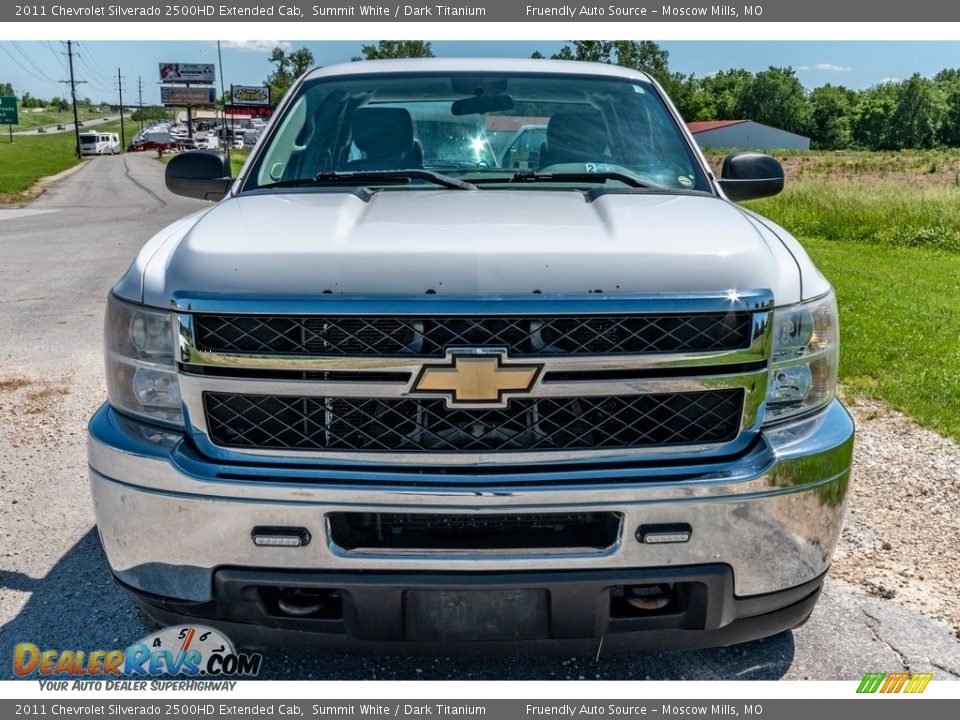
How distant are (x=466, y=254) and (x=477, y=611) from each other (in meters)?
0.93

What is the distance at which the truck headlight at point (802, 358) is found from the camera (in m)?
2.48

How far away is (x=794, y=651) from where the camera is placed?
121 inches

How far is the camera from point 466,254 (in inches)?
93.7

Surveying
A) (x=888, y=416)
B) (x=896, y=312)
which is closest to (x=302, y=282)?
(x=888, y=416)

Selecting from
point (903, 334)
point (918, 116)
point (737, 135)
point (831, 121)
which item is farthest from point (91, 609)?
point (918, 116)

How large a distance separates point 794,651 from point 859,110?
14965cm

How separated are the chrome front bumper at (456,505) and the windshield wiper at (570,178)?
1.28 m

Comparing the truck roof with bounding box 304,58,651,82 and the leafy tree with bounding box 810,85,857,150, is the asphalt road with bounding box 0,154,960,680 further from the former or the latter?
the leafy tree with bounding box 810,85,857,150

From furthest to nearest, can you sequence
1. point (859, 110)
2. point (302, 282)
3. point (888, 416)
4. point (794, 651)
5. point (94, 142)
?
point (859, 110)
point (94, 142)
point (888, 416)
point (794, 651)
point (302, 282)

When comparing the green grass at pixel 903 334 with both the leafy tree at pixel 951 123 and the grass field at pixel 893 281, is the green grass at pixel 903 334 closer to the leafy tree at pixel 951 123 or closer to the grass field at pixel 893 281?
the grass field at pixel 893 281

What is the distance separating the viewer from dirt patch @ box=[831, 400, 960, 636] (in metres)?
3.57

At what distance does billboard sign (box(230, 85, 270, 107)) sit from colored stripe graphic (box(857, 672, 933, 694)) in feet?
373

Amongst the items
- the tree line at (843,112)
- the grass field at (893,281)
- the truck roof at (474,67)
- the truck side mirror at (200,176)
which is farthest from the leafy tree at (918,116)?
the truck side mirror at (200,176)

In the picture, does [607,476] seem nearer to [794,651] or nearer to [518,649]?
[518,649]
